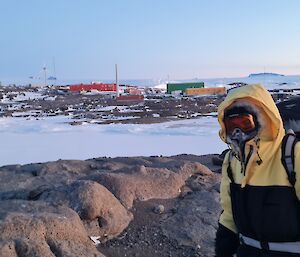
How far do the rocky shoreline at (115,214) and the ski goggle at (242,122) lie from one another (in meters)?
2.13

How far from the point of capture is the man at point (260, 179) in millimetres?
2008

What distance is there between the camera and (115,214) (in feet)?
16.2

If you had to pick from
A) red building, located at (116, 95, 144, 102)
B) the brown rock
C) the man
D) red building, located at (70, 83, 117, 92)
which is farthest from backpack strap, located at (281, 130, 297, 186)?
red building, located at (70, 83, 117, 92)

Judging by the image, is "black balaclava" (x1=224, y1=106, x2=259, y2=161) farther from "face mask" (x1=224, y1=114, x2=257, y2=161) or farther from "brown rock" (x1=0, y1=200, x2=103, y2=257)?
"brown rock" (x1=0, y1=200, x2=103, y2=257)

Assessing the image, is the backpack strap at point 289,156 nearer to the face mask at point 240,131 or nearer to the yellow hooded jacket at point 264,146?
the yellow hooded jacket at point 264,146

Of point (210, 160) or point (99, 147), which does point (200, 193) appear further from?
point (99, 147)

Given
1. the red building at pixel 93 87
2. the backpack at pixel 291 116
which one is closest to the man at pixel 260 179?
A: the backpack at pixel 291 116

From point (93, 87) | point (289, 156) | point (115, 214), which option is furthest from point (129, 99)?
point (289, 156)

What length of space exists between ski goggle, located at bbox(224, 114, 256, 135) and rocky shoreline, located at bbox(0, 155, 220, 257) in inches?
83.9

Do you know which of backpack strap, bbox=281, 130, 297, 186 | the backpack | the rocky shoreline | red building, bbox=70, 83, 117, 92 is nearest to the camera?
backpack strap, bbox=281, 130, 297, 186

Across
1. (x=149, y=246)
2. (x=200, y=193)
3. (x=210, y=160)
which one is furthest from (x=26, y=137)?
(x=149, y=246)

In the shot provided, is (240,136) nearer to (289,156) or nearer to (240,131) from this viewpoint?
(240,131)

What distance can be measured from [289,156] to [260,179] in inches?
6.8

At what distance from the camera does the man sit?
6.59 feet
